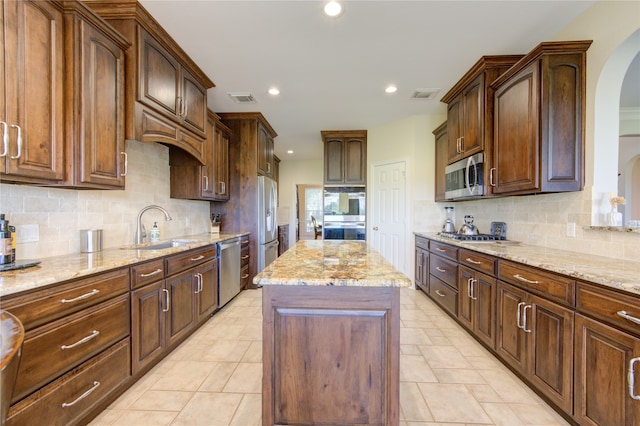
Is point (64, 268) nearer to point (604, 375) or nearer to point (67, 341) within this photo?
point (67, 341)

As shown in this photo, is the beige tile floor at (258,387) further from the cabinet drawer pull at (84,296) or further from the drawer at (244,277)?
the drawer at (244,277)

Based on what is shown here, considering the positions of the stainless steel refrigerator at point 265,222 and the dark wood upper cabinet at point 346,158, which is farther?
the dark wood upper cabinet at point 346,158

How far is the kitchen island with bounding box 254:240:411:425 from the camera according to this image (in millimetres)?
1286

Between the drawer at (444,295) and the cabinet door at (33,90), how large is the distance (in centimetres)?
342

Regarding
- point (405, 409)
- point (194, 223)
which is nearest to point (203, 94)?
point (194, 223)

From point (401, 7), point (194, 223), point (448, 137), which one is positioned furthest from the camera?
point (194, 223)

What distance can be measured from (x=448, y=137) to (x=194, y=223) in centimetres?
360

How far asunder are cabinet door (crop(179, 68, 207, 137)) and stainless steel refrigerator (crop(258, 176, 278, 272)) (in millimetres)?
1412

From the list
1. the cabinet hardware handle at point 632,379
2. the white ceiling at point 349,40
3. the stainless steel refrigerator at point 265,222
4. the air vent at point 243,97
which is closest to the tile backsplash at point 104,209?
the stainless steel refrigerator at point 265,222

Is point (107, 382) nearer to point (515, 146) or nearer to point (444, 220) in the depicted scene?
point (515, 146)

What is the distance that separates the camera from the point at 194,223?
3756mm

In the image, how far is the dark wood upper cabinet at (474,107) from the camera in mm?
2643

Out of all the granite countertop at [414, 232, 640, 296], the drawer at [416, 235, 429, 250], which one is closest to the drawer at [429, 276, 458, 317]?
the drawer at [416, 235, 429, 250]

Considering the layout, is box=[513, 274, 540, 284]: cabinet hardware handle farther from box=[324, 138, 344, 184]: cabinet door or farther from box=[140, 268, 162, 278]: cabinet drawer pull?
box=[324, 138, 344, 184]: cabinet door
